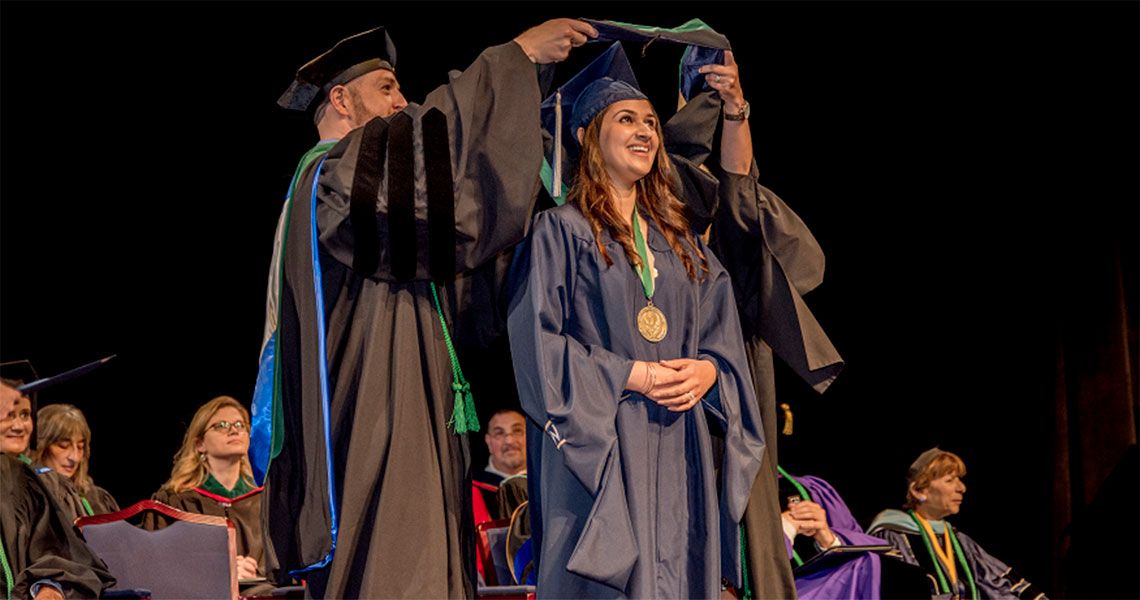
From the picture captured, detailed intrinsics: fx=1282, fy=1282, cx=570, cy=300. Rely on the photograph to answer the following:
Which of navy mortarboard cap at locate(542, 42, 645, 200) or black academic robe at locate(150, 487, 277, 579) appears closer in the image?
navy mortarboard cap at locate(542, 42, 645, 200)

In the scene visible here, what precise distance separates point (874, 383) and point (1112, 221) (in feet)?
5.75

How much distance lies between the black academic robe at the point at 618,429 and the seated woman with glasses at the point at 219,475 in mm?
2973

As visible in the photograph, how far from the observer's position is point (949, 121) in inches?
301

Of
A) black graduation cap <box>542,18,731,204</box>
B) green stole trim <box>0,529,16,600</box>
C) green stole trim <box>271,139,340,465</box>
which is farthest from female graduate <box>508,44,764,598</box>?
green stole trim <box>0,529,16,600</box>

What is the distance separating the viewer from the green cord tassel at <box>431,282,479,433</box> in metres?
2.85

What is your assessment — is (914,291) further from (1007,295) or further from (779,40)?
(779,40)

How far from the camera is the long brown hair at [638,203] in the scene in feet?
9.98

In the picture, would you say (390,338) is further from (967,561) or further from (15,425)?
(967,561)

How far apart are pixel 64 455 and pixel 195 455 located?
58cm

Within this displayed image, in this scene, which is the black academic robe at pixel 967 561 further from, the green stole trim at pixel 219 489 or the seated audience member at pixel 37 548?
the seated audience member at pixel 37 548

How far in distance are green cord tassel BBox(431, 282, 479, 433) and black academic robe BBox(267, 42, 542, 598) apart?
0.02 meters

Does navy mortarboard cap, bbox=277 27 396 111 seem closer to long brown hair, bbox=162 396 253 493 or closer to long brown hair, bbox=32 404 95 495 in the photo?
long brown hair, bbox=162 396 253 493

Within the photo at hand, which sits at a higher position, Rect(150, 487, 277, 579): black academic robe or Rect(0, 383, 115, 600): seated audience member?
Rect(0, 383, 115, 600): seated audience member

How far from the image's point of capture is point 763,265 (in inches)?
134
